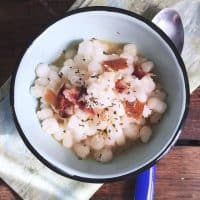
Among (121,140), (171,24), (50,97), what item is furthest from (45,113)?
(171,24)

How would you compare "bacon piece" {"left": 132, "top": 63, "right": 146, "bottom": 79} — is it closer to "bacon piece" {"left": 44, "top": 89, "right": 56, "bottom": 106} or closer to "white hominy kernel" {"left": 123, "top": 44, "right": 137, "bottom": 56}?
"white hominy kernel" {"left": 123, "top": 44, "right": 137, "bottom": 56}

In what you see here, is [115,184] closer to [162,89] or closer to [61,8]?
[162,89]

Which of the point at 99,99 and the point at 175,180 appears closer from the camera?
the point at 99,99

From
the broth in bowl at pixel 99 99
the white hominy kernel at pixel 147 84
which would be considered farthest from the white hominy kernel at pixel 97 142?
the white hominy kernel at pixel 147 84

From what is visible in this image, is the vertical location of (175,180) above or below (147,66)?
below

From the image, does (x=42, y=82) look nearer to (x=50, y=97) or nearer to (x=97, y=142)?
(x=50, y=97)

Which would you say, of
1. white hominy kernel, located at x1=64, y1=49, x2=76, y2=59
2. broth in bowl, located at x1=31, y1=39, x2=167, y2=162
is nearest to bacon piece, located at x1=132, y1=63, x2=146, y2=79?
broth in bowl, located at x1=31, y1=39, x2=167, y2=162
